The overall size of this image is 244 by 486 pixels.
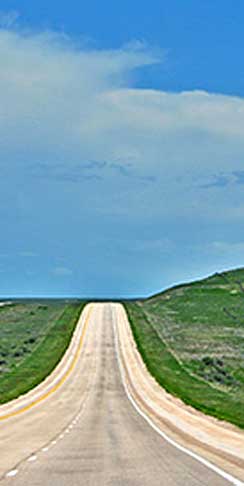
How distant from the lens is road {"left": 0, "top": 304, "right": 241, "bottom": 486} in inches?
690

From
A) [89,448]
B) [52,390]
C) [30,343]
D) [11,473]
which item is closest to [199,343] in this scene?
[30,343]

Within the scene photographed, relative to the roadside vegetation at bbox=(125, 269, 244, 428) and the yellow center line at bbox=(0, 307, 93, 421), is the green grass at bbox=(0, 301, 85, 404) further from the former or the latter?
the roadside vegetation at bbox=(125, 269, 244, 428)

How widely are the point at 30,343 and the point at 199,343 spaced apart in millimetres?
18207

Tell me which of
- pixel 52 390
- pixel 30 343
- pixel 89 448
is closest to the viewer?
pixel 89 448

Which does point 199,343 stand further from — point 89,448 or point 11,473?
point 11,473

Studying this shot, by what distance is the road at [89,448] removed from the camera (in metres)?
17.5

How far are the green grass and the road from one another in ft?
22.5

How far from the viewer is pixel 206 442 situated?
25.6m

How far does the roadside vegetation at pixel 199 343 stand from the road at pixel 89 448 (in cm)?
507

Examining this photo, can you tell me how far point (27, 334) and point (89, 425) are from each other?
65.6 meters

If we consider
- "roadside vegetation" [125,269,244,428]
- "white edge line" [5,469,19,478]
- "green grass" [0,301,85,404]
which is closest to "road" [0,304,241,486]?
"white edge line" [5,469,19,478]

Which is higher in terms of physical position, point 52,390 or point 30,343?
point 30,343

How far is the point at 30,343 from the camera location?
9025 cm

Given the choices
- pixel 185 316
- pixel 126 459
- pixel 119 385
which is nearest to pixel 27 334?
pixel 185 316
